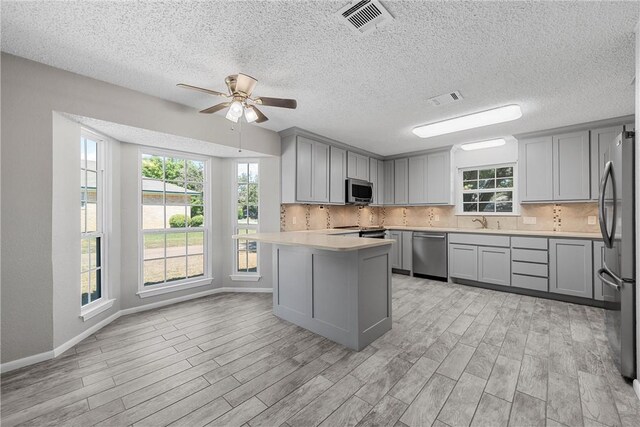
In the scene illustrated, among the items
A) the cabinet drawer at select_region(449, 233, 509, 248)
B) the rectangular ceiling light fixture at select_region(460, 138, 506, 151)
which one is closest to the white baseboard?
the cabinet drawer at select_region(449, 233, 509, 248)

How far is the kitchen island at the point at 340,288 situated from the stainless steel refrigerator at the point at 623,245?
1.72 metres

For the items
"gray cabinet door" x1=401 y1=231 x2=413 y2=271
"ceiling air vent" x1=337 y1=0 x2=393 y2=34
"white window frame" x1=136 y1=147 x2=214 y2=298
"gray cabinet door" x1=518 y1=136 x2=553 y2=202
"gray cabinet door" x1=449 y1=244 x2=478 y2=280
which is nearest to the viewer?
"ceiling air vent" x1=337 y1=0 x2=393 y2=34

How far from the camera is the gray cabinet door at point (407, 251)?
17.2 ft

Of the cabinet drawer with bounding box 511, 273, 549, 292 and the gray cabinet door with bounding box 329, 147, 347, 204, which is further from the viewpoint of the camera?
the gray cabinet door with bounding box 329, 147, 347, 204

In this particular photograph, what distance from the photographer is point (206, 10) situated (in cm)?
169

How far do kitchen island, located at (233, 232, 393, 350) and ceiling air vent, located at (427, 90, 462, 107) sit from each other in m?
1.69

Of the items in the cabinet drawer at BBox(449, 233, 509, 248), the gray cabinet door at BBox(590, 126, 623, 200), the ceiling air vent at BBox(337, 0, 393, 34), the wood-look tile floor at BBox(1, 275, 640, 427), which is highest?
the ceiling air vent at BBox(337, 0, 393, 34)

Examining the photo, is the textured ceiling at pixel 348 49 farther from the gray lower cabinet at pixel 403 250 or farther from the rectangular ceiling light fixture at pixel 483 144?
the gray lower cabinet at pixel 403 250

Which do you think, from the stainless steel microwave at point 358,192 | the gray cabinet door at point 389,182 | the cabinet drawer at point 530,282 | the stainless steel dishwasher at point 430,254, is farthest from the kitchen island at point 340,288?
the gray cabinet door at point 389,182

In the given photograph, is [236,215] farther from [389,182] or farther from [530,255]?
[530,255]

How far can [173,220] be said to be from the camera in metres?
3.81

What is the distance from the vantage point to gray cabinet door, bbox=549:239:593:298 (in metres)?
3.55

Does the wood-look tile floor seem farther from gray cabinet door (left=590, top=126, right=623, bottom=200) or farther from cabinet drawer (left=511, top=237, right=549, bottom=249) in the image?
gray cabinet door (left=590, top=126, right=623, bottom=200)

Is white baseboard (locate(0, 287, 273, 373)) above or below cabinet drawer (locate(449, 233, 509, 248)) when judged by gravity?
below
